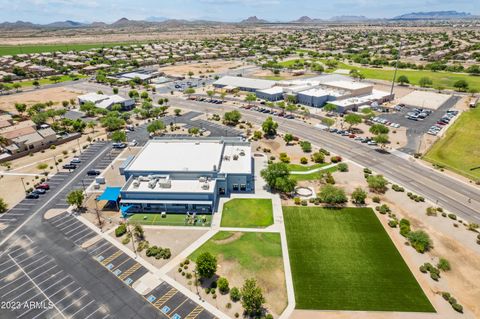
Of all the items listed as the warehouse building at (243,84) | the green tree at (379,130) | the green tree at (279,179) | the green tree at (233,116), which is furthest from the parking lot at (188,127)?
the green tree at (379,130)

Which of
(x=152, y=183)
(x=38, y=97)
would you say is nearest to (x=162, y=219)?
(x=152, y=183)

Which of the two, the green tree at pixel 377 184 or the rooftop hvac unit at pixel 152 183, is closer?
the rooftop hvac unit at pixel 152 183

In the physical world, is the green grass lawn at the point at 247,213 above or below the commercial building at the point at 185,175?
below

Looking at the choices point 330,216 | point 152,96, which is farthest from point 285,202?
point 152,96

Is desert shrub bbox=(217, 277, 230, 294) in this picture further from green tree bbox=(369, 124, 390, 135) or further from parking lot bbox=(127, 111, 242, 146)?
green tree bbox=(369, 124, 390, 135)

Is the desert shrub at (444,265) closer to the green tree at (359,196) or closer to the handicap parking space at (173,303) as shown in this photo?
the green tree at (359,196)

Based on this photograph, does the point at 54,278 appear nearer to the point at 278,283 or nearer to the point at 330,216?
the point at 278,283
